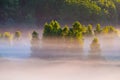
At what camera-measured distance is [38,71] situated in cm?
225

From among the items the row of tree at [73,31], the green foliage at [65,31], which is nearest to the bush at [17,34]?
the row of tree at [73,31]

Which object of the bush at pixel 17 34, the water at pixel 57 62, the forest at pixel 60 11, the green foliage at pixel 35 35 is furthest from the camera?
the forest at pixel 60 11

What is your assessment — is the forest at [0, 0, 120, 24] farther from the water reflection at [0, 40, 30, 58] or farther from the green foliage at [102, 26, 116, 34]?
the water reflection at [0, 40, 30, 58]

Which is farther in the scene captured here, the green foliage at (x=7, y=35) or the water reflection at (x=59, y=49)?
the green foliage at (x=7, y=35)

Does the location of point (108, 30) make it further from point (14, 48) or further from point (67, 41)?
point (14, 48)

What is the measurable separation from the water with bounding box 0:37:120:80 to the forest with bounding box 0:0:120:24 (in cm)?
29

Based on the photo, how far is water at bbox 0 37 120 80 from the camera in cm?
215

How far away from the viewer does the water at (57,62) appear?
7.04 ft

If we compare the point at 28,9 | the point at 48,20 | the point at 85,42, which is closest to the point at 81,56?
the point at 85,42

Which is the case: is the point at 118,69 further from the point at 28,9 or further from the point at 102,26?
the point at 28,9

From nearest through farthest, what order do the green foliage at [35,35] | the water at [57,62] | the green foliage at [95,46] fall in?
the water at [57,62]
the green foliage at [95,46]
the green foliage at [35,35]

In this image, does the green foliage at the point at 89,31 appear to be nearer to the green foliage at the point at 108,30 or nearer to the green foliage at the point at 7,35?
the green foliage at the point at 108,30

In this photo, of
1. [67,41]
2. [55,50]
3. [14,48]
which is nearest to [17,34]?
[14,48]

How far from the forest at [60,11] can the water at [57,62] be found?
0.29 meters
